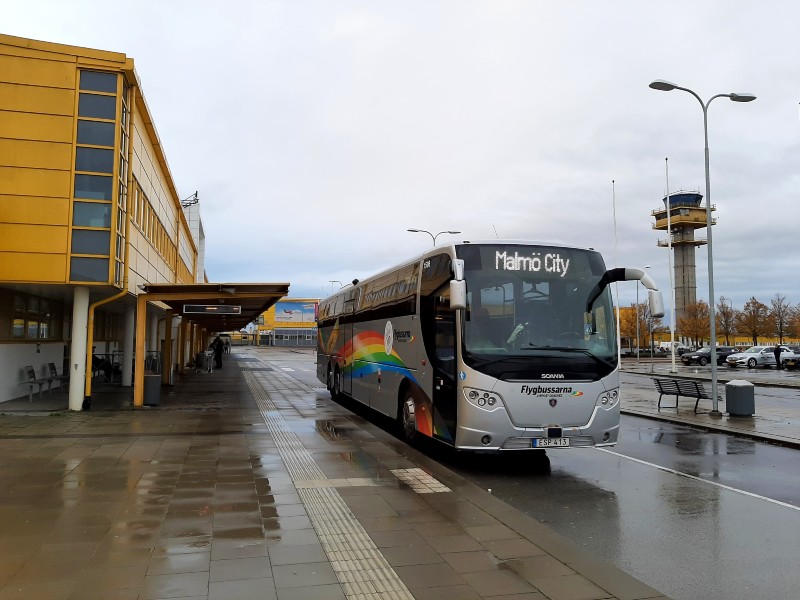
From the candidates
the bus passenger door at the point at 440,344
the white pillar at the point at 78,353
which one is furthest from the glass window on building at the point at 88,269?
the bus passenger door at the point at 440,344

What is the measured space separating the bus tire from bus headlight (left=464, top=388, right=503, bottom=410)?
232 cm

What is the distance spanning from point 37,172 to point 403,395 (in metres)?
9.53

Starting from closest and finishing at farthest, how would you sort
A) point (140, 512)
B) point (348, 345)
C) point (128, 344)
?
point (140, 512), point (348, 345), point (128, 344)

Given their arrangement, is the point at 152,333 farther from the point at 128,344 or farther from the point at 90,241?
the point at 90,241

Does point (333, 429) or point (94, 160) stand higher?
point (94, 160)

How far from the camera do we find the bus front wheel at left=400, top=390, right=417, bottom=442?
35.5ft

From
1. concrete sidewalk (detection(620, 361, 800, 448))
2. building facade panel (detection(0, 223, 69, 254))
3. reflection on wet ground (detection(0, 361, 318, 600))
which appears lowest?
concrete sidewalk (detection(620, 361, 800, 448))

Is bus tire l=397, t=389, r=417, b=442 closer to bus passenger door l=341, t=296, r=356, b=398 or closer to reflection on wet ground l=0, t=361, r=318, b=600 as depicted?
reflection on wet ground l=0, t=361, r=318, b=600

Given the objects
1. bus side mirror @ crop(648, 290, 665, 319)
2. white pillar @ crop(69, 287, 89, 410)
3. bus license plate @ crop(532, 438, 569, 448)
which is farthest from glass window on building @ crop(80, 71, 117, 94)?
bus side mirror @ crop(648, 290, 665, 319)

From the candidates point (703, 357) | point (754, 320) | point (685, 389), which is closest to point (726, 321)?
point (754, 320)

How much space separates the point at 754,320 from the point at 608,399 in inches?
2924

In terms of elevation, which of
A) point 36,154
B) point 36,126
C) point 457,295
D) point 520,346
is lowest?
point 520,346

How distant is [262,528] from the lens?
19.0 ft

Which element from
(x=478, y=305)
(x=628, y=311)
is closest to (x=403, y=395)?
(x=478, y=305)
